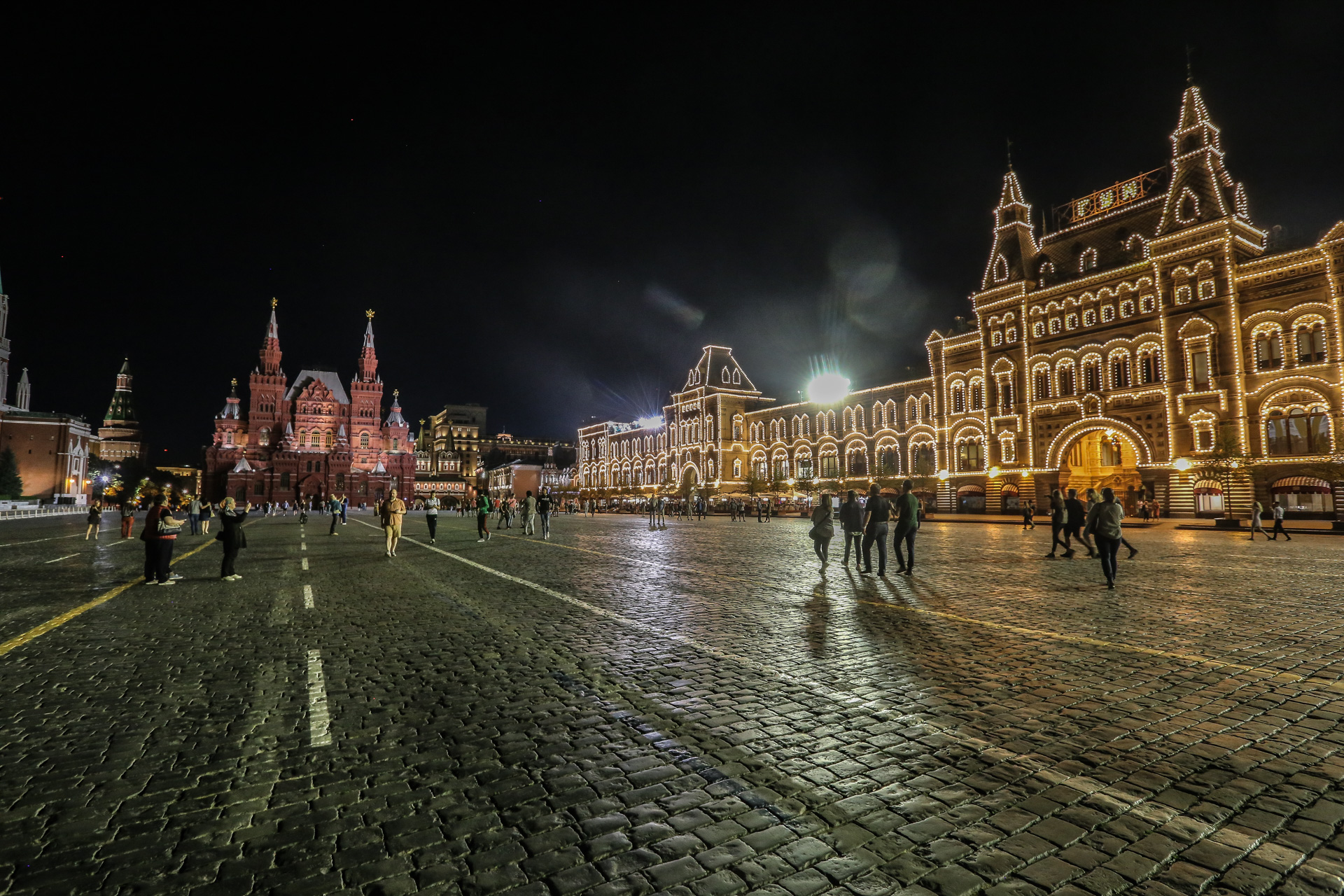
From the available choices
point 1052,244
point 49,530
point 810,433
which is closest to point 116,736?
point 49,530

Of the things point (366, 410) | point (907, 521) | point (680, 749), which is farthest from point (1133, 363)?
point (366, 410)

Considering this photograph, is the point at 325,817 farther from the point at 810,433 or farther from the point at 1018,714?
the point at 810,433

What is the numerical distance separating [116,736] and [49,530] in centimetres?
3794

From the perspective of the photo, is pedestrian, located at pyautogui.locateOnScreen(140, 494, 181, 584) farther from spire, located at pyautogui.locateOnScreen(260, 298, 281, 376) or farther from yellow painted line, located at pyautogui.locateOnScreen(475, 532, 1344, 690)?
spire, located at pyautogui.locateOnScreen(260, 298, 281, 376)

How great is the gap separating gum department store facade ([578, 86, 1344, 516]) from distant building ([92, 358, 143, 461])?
146601mm

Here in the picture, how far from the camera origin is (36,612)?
8.89m

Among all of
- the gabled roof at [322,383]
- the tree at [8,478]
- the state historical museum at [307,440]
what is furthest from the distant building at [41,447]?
the gabled roof at [322,383]

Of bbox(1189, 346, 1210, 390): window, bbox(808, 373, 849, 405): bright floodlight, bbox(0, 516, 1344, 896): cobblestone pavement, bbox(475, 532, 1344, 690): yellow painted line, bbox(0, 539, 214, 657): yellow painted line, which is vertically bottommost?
bbox(475, 532, 1344, 690): yellow painted line

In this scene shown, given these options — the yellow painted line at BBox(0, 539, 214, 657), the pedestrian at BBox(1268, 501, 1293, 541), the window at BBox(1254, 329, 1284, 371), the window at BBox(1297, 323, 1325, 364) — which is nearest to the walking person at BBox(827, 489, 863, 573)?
the yellow painted line at BBox(0, 539, 214, 657)

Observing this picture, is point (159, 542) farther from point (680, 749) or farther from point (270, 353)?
point (270, 353)

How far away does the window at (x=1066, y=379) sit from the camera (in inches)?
1656

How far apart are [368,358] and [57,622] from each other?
10233cm

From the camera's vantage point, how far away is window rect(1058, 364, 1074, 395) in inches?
1656

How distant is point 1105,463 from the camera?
133 feet
